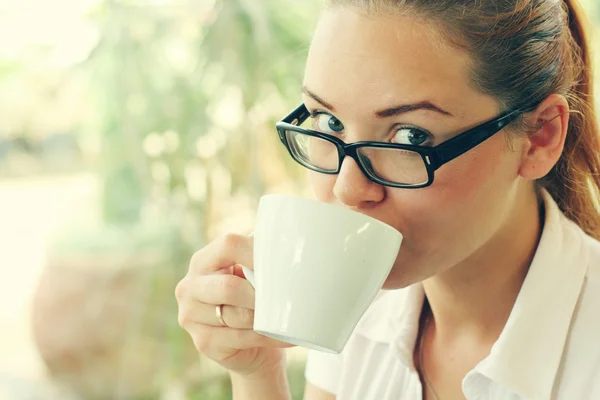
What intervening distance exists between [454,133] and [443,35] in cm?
12

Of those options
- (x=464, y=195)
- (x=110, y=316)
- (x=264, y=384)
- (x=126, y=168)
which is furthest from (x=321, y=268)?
(x=110, y=316)

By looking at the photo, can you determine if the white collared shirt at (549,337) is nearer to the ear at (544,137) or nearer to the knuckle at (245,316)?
the ear at (544,137)

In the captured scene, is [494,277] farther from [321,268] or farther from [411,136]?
[321,268]

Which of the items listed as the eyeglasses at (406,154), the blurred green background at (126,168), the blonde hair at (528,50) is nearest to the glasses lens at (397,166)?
the eyeglasses at (406,154)

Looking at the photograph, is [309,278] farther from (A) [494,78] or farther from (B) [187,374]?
(B) [187,374]

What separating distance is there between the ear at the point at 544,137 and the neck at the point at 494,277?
76mm

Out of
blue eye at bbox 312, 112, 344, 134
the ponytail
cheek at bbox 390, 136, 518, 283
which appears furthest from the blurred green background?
cheek at bbox 390, 136, 518, 283

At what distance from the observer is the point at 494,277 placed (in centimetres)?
113

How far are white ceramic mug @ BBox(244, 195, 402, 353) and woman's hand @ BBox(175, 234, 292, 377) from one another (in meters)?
0.16

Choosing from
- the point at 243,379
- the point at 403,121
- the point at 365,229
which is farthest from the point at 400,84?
the point at 243,379

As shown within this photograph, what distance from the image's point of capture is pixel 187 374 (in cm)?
223

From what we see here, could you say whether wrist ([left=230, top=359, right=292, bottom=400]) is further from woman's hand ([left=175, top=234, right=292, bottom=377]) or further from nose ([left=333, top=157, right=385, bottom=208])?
nose ([left=333, top=157, right=385, bottom=208])

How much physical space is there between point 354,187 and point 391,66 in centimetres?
15

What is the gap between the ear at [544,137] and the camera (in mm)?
1025
